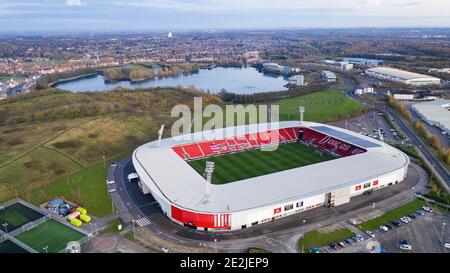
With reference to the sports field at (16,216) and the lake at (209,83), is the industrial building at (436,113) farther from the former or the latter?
the sports field at (16,216)

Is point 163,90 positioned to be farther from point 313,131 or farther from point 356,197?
point 356,197

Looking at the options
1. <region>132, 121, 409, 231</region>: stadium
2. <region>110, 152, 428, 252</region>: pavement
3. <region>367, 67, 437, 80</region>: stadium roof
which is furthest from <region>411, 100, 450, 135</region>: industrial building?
<region>367, 67, 437, 80</region>: stadium roof

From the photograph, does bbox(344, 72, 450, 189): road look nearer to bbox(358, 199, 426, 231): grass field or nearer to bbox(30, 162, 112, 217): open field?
bbox(358, 199, 426, 231): grass field

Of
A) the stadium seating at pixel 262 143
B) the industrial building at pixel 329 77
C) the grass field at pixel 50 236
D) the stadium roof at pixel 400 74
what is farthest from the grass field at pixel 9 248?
the stadium roof at pixel 400 74
